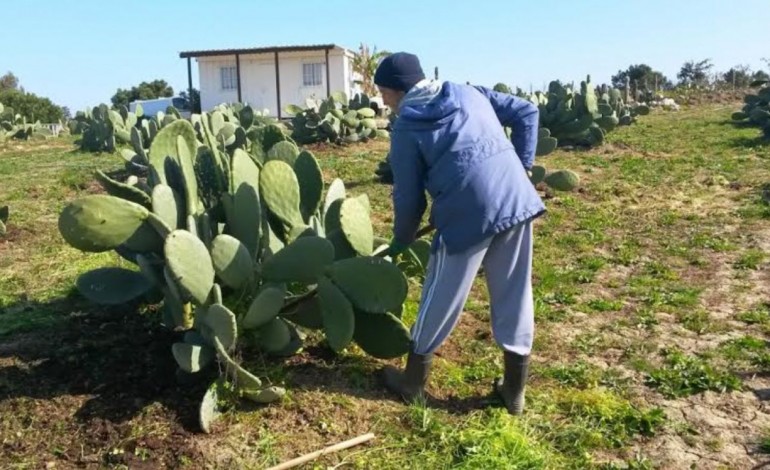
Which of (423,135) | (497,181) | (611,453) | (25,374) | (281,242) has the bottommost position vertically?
(611,453)

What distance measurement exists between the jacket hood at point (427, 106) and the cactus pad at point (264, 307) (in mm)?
751

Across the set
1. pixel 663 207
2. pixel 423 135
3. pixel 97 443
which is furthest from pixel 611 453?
pixel 663 207

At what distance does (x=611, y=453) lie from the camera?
2.52 meters

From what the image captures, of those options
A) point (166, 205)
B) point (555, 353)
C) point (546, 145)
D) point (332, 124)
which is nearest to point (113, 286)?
point (166, 205)

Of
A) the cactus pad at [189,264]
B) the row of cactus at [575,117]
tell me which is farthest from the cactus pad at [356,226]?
the row of cactus at [575,117]

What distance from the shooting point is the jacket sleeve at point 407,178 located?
2.58 meters

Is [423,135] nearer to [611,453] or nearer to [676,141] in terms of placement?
[611,453]

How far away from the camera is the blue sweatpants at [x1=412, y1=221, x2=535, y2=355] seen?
8.65 ft

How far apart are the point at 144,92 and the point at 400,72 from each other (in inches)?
1881

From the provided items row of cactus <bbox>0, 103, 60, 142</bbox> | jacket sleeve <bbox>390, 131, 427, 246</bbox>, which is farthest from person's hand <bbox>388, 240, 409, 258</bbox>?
row of cactus <bbox>0, 103, 60, 142</bbox>

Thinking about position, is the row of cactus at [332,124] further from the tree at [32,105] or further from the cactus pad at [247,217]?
the tree at [32,105]

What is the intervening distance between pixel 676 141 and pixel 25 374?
32.7 feet

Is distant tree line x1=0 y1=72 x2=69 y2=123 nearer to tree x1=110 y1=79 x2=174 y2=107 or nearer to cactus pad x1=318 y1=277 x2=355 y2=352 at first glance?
tree x1=110 y1=79 x2=174 y2=107

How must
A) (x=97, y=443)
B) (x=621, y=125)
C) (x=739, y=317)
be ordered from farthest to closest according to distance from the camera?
(x=621, y=125) < (x=739, y=317) < (x=97, y=443)
